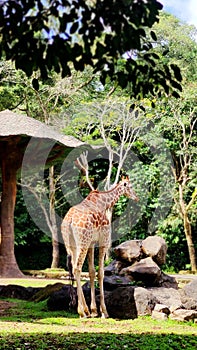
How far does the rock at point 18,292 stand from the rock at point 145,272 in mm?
1905

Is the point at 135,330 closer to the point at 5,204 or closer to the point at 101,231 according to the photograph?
the point at 101,231

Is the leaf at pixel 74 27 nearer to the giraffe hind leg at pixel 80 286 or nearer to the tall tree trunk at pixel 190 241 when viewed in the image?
the giraffe hind leg at pixel 80 286

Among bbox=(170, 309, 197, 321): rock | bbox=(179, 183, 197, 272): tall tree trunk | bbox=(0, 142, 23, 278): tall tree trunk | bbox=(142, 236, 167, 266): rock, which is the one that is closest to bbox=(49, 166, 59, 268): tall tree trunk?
bbox=(179, 183, 197, 272): tall tree trunk

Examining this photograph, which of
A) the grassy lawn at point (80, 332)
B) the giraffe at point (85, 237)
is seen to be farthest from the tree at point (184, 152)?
the giraffe at point (85, 237)

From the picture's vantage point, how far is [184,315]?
23.4 feet

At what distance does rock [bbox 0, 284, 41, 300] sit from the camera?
984 cm

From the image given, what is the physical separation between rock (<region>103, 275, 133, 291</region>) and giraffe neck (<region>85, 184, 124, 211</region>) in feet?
3.94

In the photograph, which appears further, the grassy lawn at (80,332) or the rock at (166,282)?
the rock at (166,282)

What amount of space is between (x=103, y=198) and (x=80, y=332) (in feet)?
9.25

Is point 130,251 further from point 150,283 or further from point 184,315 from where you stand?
point 184,315

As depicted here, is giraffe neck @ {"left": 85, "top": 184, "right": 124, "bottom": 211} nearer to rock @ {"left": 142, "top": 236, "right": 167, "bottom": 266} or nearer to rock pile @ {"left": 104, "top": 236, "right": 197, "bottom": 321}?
rock pile @ {"left": 104, "top": 236, "right": 197, "bottom": 321}

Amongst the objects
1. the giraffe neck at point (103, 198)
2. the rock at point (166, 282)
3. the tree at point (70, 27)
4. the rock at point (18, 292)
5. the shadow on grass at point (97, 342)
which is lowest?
the rock at point (18, 292)

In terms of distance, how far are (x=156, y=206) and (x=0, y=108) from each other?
19.1ft

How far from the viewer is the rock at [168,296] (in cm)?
786
